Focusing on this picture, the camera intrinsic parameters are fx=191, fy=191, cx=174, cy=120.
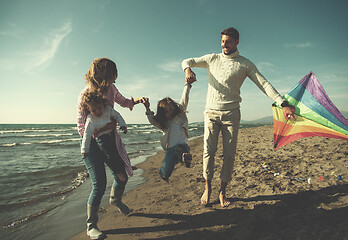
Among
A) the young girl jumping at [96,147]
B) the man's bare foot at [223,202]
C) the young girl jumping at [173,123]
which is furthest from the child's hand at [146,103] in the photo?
the man's bare foot at [223,202]

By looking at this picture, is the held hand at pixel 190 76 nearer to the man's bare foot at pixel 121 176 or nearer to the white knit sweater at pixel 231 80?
the white knit sweater at pixel 231 80

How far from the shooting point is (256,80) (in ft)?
9.29

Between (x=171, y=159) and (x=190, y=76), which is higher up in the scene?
(x=190, y=76)

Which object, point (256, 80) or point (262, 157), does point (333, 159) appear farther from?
point (256, 80)

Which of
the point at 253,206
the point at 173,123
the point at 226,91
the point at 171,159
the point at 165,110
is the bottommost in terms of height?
the point at 253,206

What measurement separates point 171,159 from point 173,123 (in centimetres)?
57

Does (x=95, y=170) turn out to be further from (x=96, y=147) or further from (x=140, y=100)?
(x=140, y=100)

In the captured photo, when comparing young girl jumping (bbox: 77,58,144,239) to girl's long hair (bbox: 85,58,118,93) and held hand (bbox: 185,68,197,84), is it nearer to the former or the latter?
girl's long hair (bbox: 85,58,118,93)

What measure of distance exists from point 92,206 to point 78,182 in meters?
3.16

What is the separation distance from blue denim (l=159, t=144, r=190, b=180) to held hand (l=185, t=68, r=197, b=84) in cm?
99

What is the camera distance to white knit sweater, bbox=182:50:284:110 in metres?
2.80

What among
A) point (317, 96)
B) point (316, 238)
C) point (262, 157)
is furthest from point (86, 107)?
point (262, 157)

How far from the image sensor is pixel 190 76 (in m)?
2.85

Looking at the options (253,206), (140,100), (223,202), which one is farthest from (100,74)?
(253,206)
